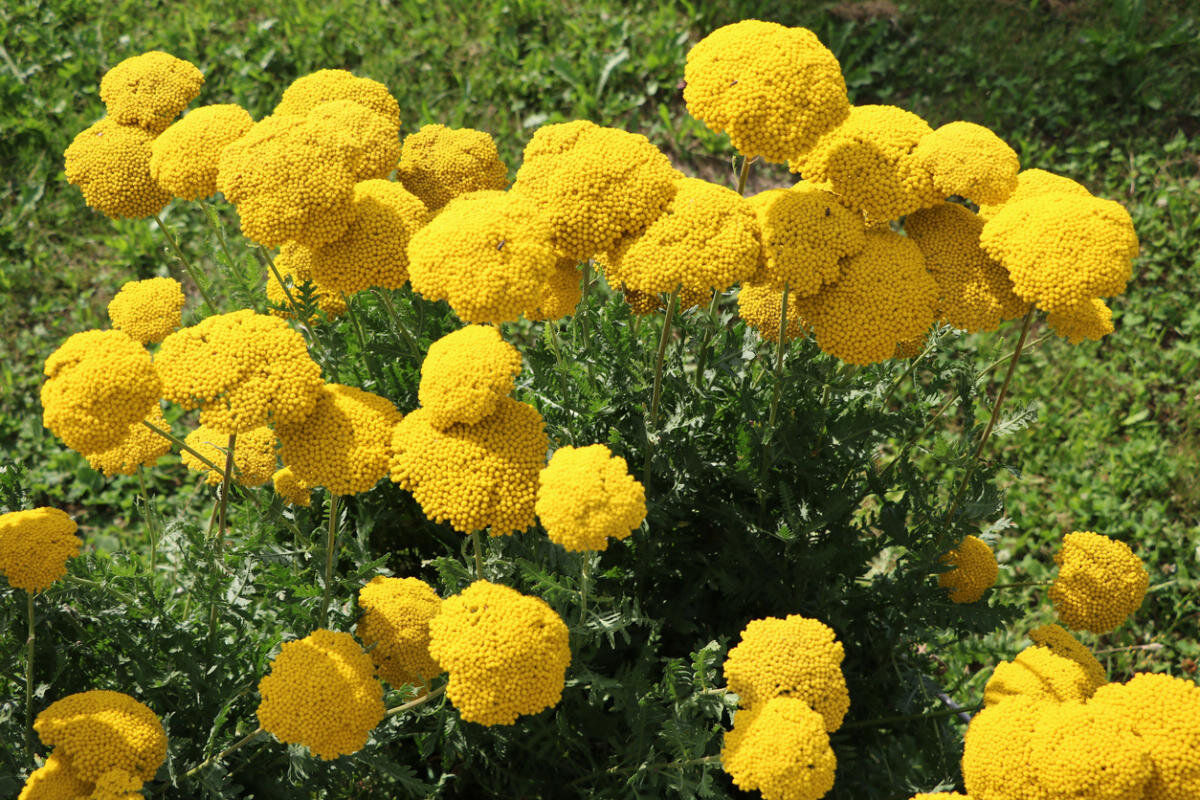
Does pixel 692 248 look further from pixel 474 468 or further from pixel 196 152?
pixel 196 152

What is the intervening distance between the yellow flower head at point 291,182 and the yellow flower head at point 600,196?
1.97 feet

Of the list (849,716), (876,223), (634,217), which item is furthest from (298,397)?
(849,716)

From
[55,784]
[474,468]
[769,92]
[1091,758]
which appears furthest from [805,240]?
[55,784]

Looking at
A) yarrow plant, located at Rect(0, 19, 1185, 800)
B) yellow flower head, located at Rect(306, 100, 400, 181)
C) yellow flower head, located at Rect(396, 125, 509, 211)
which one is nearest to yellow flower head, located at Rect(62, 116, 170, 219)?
yarrow plant, located at Rect(0, 19, 1185, 800)

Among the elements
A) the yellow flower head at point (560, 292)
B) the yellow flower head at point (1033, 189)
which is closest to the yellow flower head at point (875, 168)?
the yellow flower head at point (1033, 189)

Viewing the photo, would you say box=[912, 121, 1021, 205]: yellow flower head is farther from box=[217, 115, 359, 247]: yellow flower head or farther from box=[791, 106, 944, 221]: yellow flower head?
box=[217, 115, 359, 247]: yellow flower head

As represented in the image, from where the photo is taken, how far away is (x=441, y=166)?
3578 millimetres

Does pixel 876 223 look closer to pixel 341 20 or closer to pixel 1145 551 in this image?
pixel 1145 551

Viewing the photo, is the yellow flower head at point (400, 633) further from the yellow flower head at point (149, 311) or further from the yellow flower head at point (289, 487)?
the yellow flower head at point (149, 311)

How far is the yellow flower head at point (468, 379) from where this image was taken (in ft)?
8.86

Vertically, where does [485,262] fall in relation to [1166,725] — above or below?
above

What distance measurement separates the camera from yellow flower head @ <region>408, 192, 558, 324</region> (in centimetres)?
277

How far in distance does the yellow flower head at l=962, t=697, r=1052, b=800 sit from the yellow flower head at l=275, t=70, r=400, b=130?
292 cm

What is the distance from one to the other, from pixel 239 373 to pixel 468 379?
0.67 meters
